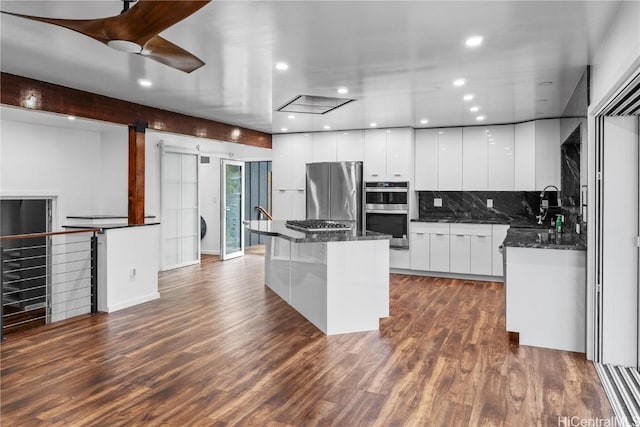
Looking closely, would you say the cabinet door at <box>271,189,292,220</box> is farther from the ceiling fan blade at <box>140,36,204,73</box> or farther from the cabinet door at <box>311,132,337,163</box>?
the ceiling fan blade at <box>140,36,204,73</box>

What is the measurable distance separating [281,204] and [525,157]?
3938 mm

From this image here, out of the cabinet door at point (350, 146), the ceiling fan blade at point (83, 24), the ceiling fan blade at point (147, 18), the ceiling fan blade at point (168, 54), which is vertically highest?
the cabinet door at point (350, 146)

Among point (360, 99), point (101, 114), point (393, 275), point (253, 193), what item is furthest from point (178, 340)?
point (253, 193)

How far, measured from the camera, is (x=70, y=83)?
4453 mm

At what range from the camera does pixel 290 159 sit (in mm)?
7910

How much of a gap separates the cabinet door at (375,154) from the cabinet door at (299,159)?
3.29 ft

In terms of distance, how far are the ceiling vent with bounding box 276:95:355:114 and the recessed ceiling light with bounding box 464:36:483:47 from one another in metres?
2.02

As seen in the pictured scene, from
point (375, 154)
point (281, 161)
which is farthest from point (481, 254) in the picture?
point (281, 161)

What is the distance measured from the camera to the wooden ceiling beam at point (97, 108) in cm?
415

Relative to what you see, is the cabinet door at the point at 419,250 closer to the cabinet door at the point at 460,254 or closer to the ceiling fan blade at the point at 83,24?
the cabinet door at the point at 460,254

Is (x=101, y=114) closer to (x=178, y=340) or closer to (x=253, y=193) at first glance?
(x=178, y=340)

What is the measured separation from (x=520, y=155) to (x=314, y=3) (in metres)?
4.91

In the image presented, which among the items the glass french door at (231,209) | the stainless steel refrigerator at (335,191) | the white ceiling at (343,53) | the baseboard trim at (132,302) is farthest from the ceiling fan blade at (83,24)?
the glass french door at (231,209)

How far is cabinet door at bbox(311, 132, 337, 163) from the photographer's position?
298 inches
